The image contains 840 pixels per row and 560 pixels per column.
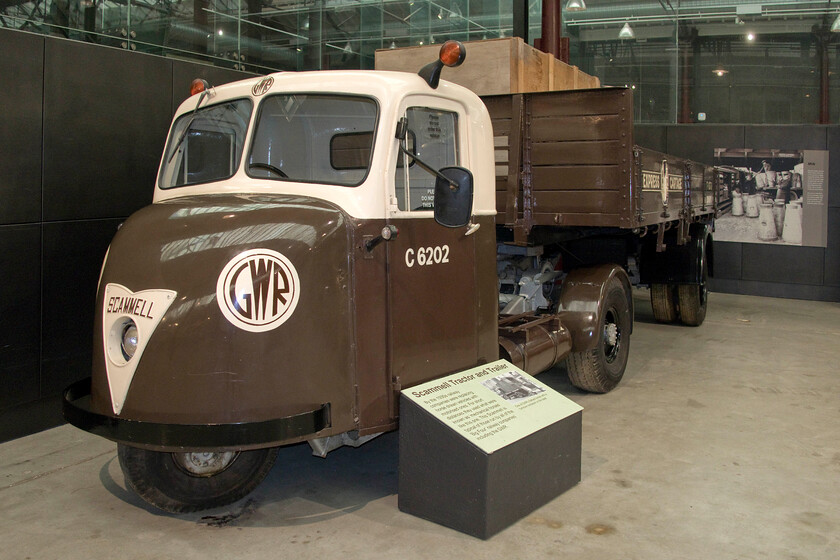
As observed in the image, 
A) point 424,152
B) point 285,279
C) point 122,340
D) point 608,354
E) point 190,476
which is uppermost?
point 424,152

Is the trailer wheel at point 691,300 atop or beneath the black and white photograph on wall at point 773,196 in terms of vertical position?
beneath

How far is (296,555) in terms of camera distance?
353cm

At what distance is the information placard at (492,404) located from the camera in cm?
379

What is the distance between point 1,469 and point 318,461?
1830 millimetres

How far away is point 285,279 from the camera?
345 cm

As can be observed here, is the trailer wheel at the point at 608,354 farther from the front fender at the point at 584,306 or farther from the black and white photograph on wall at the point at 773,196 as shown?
the black and white photograph on wall at the point at 773,196

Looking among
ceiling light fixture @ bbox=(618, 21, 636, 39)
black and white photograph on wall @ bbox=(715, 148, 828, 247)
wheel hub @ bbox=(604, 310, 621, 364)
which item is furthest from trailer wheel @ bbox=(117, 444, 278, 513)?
ceiling light fixture @ bbox=(618, 21, 636, 39)

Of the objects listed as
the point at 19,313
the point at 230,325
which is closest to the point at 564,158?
the point at 230,325

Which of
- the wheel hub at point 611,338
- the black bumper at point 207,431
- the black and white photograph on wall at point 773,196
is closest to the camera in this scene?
the black bumper at point 207,431

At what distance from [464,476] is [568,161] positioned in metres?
2.83

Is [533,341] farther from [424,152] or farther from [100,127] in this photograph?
[100,127]

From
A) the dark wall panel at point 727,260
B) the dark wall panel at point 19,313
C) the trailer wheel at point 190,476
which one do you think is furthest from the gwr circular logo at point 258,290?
the dark wall panel at point 727,260

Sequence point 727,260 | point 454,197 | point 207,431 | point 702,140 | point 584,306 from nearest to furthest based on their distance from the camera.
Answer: point 207,431
point 454,197
point 584,306
point 727,260
point 702,140

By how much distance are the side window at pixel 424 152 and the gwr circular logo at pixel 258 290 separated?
75 centimetres
